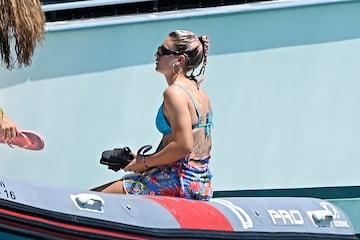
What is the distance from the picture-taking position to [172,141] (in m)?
4.46

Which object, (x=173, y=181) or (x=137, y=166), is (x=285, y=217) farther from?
(x=137, y=166)

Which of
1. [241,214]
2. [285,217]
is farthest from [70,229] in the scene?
[285,217]

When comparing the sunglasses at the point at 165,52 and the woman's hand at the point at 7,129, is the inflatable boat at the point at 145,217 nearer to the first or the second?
the woman's hand at the point at 7,129

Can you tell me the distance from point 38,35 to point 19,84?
2.71 meters

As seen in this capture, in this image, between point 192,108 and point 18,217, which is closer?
point 18,217

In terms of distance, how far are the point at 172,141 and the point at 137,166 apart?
23 cm

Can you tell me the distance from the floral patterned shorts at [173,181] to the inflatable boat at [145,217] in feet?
0.35

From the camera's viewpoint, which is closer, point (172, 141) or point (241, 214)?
point (172, 141)

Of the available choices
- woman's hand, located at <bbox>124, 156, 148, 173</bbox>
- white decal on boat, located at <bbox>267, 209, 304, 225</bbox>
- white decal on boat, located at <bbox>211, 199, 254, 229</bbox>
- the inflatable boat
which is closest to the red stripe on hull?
the inflatable boat

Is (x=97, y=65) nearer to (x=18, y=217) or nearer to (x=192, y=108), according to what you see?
(x=192, y=108)

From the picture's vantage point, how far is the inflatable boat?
383 centimetres

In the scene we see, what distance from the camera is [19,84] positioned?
7.03 m

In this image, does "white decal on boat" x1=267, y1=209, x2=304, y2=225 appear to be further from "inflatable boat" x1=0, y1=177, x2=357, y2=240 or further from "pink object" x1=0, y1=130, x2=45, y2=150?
"pink object" x1=0, y1=130, x2=45, y2=150

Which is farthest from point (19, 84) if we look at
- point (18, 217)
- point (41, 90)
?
point (18, 217)
